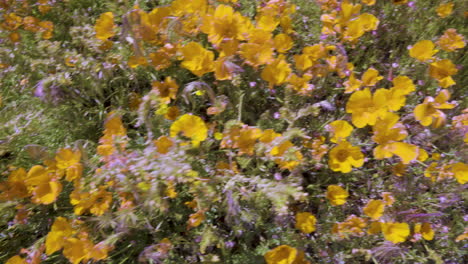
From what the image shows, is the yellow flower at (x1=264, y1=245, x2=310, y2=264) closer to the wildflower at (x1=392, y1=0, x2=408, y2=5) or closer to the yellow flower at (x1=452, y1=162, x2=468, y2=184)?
the yellow flower at (x1=452, y1=162, x2=468, y2=184)

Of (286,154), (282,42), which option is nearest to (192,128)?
(286,154)

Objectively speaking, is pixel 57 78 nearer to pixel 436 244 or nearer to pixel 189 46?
pixel 189 46

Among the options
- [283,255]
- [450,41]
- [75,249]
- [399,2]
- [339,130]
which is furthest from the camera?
[399,2]

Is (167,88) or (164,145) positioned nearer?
(164,145)

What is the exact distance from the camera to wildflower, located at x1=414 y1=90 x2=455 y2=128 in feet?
6.17

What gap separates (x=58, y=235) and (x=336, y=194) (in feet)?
4.41

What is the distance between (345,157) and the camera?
190cm

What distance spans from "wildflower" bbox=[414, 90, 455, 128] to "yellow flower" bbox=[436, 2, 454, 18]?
70 cm

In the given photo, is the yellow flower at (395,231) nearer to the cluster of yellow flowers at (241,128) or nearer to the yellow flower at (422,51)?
the cluster of yellow flowers at (241,128)

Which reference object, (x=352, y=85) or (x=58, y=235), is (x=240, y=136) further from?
(x=58, y=235)

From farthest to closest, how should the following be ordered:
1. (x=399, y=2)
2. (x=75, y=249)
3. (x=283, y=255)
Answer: (x=399, y=2) → (x=283, y=255) → (x=75, y=249)

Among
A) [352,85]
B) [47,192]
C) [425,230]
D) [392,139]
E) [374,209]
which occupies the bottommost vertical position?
[425,230]

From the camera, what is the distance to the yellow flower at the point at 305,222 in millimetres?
1853

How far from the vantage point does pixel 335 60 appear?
78.3 inches
